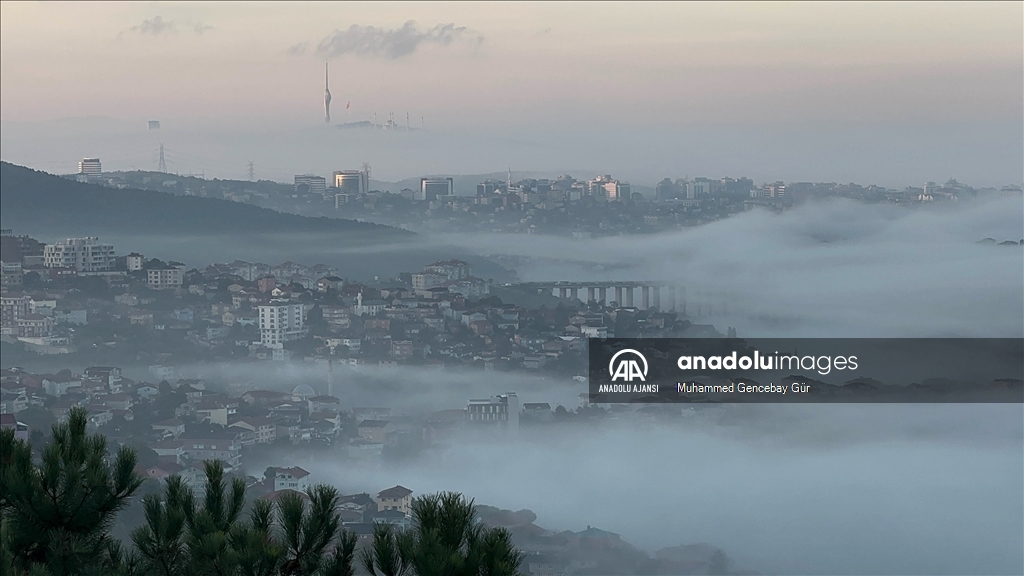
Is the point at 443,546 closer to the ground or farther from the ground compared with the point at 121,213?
closer to the ground

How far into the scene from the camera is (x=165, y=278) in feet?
44.9

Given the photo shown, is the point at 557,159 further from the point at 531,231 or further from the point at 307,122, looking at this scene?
the point at 307,122

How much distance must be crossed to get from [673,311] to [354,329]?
387 centimetres

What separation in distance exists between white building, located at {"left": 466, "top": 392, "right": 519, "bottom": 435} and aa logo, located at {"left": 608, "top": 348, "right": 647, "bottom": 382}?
121 centimetres

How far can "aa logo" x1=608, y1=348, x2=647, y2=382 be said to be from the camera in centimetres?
943

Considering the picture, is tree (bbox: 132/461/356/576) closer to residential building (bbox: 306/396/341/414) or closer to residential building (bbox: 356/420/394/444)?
residential building (bbox: 356/420/394/444)

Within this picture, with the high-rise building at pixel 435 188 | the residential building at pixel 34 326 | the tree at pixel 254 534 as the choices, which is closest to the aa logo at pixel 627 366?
the high-rise building at pixel 435 188

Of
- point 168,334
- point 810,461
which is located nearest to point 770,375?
point 810,461

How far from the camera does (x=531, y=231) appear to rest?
11.5m

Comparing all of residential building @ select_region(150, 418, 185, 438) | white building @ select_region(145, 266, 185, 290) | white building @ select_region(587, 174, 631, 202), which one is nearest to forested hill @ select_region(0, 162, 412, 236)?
white building @ select_region(145, 266, 185, 290)

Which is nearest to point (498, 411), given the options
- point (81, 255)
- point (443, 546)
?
point (81, 255)

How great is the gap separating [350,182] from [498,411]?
405 centimetres

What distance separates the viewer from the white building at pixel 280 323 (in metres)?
12.4

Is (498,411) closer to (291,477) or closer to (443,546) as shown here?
(291,477)
